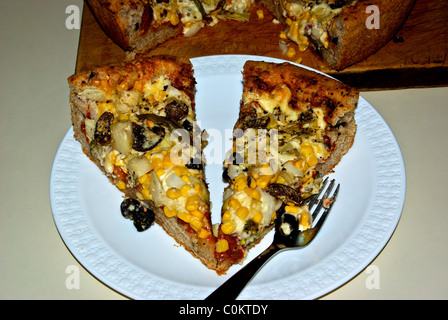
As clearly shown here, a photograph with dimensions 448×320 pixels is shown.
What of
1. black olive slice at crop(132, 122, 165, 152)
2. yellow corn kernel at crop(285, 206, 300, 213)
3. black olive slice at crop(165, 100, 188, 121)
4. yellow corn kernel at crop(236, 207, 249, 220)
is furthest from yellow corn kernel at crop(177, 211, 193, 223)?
black olive slice at crop(165, 100, 188, 121)

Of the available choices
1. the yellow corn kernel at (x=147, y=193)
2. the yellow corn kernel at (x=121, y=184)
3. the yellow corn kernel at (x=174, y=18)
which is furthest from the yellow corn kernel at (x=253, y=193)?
the yellow corn kernel at (x=174, y=18)

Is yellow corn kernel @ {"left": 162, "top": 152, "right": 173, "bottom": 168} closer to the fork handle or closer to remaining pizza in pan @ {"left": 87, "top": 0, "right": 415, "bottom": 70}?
the fork handle

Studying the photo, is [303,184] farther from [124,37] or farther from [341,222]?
[124,37]

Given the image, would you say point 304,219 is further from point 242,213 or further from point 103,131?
point 103,131

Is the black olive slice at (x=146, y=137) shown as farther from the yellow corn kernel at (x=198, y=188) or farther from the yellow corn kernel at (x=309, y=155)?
the yellow corn kernel at (x=309, y=155)

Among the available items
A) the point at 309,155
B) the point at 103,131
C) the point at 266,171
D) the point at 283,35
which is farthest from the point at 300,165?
the point at 283,35
